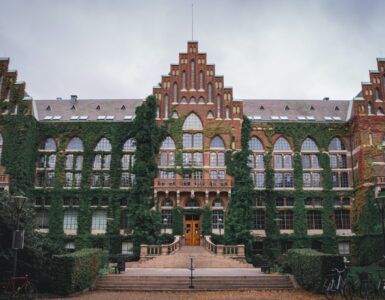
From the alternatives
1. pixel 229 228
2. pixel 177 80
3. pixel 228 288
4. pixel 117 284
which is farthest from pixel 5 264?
Result: pixel 177 80

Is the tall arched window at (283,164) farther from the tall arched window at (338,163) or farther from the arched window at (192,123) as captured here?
the arched window at (192,123)

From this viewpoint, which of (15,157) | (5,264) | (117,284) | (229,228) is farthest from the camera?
(15,157)

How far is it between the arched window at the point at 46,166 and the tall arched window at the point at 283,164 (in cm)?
2703

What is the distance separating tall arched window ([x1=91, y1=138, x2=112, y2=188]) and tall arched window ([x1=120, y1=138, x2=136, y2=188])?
175 cm

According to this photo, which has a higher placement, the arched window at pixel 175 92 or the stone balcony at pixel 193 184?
the arched window at pixel 175 92

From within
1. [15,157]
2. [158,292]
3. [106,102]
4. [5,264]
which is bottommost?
[158,292]

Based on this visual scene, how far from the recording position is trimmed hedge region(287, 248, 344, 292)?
24.3 metres

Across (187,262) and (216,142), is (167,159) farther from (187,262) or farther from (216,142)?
(187,262)

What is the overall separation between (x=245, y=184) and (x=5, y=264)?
30.0 m

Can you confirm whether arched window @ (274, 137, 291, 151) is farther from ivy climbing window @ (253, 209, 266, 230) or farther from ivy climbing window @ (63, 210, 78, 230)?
ivy climbing window @ (63, 210, 78, 230)

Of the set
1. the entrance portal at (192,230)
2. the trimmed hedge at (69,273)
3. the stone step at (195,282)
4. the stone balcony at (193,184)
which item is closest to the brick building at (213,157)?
the entrance portal at (192,230)

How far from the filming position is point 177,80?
53.1 metres

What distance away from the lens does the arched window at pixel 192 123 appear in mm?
52750

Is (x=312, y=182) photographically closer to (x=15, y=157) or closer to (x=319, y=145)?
(x=319, y=145)
